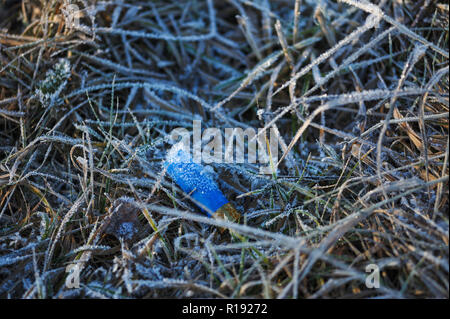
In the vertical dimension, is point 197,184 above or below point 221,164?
below

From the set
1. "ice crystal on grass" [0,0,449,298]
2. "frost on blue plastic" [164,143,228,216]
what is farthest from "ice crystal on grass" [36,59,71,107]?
"frost on blue plastic" [164,143,228,216]

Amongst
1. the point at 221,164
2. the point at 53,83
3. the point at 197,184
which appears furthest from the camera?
the point at 53,83

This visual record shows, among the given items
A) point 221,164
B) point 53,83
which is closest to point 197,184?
point 221,164

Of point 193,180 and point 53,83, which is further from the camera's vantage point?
point 53,83

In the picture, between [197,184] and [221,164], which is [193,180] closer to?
[197,184]

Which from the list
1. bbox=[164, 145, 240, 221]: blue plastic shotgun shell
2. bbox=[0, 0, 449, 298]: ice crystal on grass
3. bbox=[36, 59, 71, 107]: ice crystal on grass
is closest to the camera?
bbox=[0, 0, 449, 298]: ice crystal on grass

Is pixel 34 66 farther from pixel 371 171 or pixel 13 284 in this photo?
pixel 371 171

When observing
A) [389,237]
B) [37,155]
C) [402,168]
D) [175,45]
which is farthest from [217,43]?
[389,237]

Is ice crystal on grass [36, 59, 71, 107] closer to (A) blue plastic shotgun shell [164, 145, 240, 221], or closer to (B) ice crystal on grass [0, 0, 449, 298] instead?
(B) ice crystal on grass [0, 0, 449, 298]
